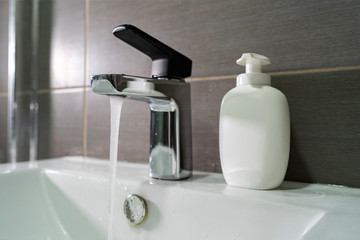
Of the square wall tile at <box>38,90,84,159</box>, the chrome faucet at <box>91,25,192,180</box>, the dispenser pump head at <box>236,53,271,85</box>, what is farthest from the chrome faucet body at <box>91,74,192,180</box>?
the square wall tile at <box>38,90,84,159</box>

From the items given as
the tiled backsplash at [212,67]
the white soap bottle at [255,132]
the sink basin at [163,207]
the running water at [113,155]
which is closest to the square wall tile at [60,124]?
the tiled backsplash at [212,67]

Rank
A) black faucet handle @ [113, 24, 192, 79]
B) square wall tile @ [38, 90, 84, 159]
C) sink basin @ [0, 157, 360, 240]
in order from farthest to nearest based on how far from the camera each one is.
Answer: square wall tile @ [38, 90, 84, 159], black faucet handle @ [113, 24, 192, 79], sink basin @ [0, 157, 360, 240]

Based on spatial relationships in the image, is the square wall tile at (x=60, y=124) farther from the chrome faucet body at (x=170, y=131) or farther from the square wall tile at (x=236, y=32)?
the chrome faucet body at (x=170, y=131)

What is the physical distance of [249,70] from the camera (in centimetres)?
44

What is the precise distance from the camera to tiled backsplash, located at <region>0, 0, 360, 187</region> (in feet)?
1.46

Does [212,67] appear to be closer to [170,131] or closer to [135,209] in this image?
[170,131]

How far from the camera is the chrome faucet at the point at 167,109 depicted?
0.46 meters

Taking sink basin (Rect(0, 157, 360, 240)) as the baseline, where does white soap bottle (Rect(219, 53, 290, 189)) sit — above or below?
above

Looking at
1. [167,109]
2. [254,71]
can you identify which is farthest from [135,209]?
[254,71]

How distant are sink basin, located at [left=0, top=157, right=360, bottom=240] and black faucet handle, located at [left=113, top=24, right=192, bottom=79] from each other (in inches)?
6.6

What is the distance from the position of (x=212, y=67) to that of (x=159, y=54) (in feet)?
0.40

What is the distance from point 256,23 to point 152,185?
0.31 m

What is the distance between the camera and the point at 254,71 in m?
0.43

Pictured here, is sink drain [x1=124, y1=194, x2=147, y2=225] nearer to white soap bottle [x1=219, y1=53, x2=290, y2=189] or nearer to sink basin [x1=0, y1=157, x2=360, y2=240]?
sink basin [x1=0, y1=157, x2=360, y2=240]
